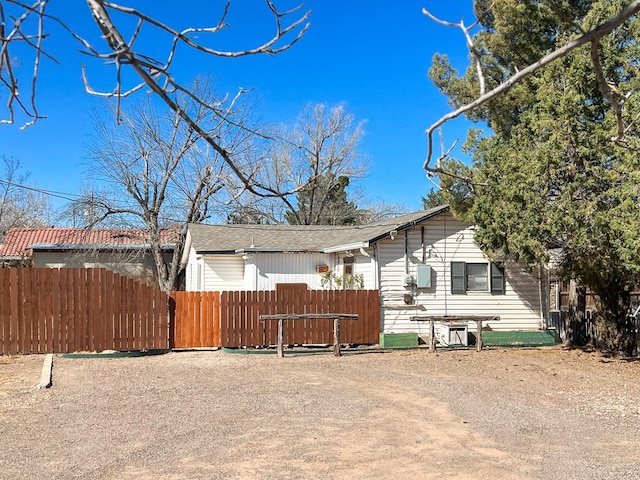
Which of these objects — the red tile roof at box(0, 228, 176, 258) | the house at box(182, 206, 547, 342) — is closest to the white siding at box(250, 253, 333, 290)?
the house at box(182, 206, 547, 342)

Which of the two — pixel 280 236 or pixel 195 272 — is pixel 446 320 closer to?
pixel 280 236

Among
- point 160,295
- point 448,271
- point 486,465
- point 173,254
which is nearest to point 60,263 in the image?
point 173,254

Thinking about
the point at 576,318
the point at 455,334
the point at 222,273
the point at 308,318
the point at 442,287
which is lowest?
the point at 455,334

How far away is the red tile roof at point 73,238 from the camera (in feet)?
96.5

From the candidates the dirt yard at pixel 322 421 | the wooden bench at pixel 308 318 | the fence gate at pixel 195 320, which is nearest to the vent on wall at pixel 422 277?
the wooden bench at pixel 308 318

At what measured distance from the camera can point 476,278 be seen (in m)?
18.2

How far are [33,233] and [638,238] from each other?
32.3 metres

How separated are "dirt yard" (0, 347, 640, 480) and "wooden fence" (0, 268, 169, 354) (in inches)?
65.4

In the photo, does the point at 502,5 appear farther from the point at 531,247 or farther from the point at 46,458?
the point at 46,458

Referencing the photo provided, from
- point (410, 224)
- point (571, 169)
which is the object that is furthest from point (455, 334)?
point (571, 169)

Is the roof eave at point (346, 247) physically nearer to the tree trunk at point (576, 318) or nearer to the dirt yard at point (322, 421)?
the dirt yard at point (322, 421)

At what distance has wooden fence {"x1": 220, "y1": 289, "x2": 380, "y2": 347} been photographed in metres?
16.6

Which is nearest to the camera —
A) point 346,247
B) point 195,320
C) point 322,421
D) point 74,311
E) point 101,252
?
point 322,421

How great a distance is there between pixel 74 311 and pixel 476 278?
33.8 ft
